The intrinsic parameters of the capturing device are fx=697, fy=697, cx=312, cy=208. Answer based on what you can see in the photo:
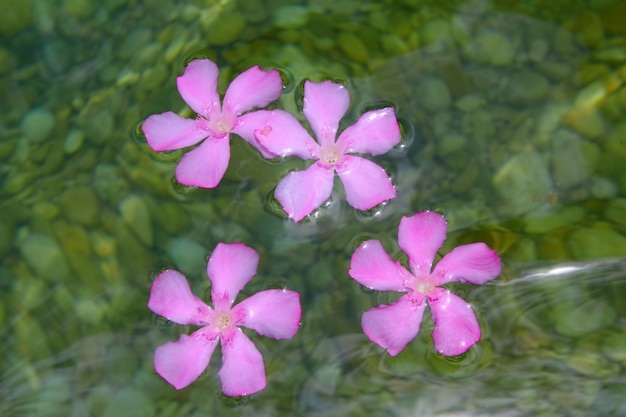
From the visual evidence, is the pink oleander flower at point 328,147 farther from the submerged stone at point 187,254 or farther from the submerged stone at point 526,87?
the submerged stone at point 526,87

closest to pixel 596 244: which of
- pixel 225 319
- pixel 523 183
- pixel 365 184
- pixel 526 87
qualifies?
pixel 523 183

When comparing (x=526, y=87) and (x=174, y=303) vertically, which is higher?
(x=526, y=87)

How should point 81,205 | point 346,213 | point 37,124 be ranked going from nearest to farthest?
1. point 346,213
2. point 81,205
3. point 37,124

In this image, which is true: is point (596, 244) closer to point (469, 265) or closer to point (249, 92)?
point (469, 265)

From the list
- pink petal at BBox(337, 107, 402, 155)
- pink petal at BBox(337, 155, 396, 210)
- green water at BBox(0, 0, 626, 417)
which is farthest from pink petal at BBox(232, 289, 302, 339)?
pink petal at BBox(337, 107, 402, 155)

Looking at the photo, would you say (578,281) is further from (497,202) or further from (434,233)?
(434,233)

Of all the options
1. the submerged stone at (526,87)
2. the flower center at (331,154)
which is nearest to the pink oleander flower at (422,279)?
the flower center at (331,154)

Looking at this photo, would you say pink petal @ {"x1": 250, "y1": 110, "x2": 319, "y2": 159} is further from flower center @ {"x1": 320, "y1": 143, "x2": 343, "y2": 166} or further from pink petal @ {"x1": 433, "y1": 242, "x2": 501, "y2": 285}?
pink petal @ {"x1": 433, "y1": 242, "x2": 501, "y2": 285}
